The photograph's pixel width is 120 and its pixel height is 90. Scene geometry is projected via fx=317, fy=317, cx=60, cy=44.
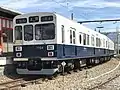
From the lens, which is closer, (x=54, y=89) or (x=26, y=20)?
(x=54, y=89)

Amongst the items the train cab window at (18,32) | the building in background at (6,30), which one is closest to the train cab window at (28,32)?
the train cab window at (18,32)

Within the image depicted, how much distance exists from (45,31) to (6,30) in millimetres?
6325

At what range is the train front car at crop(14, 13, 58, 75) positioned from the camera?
1639 centimetres

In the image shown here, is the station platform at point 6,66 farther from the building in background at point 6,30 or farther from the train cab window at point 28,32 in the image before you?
the building in background at point 6,30

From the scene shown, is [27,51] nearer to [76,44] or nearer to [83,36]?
[76,44]

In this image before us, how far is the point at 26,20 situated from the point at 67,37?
253cm

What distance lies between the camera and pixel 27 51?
55.6 ft

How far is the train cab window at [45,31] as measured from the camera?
16531 mm

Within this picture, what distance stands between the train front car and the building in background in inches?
134

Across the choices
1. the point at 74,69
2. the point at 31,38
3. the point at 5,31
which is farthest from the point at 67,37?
the point at 5,31

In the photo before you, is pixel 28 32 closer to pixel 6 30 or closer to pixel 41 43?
pixel 41 43

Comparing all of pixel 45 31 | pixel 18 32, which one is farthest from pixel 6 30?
pixel 45 31

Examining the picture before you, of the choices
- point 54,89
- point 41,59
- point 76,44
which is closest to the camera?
point 54,89

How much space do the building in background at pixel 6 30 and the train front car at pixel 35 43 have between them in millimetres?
3395
